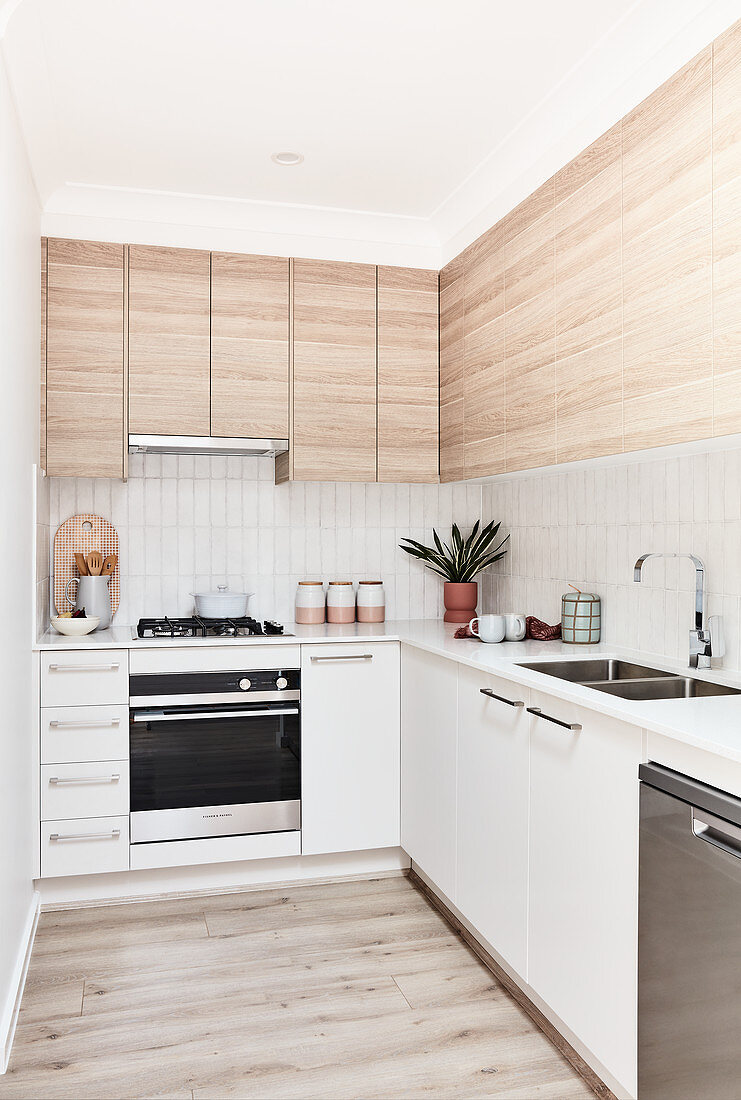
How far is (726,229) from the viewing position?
1.90m

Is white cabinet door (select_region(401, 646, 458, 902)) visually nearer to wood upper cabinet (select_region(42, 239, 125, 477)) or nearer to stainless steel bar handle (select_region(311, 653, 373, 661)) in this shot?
stainless steel bar handle (select_region(311, 653, 373, 661))

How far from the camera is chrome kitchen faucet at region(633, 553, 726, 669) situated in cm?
245

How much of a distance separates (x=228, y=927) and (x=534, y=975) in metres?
1.17

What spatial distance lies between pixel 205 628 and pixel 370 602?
77cm

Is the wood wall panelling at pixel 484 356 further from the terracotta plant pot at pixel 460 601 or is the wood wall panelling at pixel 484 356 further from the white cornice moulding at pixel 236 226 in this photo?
the terracotta plant pot at pixel 460 601

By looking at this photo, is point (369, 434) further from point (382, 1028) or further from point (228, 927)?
point (382, 1028)

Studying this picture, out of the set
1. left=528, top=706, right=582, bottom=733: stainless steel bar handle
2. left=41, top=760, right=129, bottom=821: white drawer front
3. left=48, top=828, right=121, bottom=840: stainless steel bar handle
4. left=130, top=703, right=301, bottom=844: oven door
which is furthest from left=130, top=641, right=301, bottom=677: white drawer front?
left=528, top=706, right=582, bottom=733: stainless steel bar handle

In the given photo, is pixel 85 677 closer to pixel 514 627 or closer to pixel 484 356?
pixel 514 627

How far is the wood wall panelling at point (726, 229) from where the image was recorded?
6.12 feet

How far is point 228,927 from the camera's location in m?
3.00

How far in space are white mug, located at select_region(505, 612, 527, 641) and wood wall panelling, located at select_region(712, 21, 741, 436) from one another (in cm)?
133

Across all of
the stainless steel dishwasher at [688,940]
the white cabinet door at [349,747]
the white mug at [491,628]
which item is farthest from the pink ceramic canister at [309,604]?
the stainless steel dishwasher at [688,940]

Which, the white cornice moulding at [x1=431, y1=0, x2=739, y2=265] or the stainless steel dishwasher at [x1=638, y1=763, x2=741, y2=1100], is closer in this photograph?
the stainless steel dishwasher at [x1=638, y1=763, x2=741, y2=1100]

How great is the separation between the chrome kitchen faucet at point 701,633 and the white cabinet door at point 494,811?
→ 0.52 m
